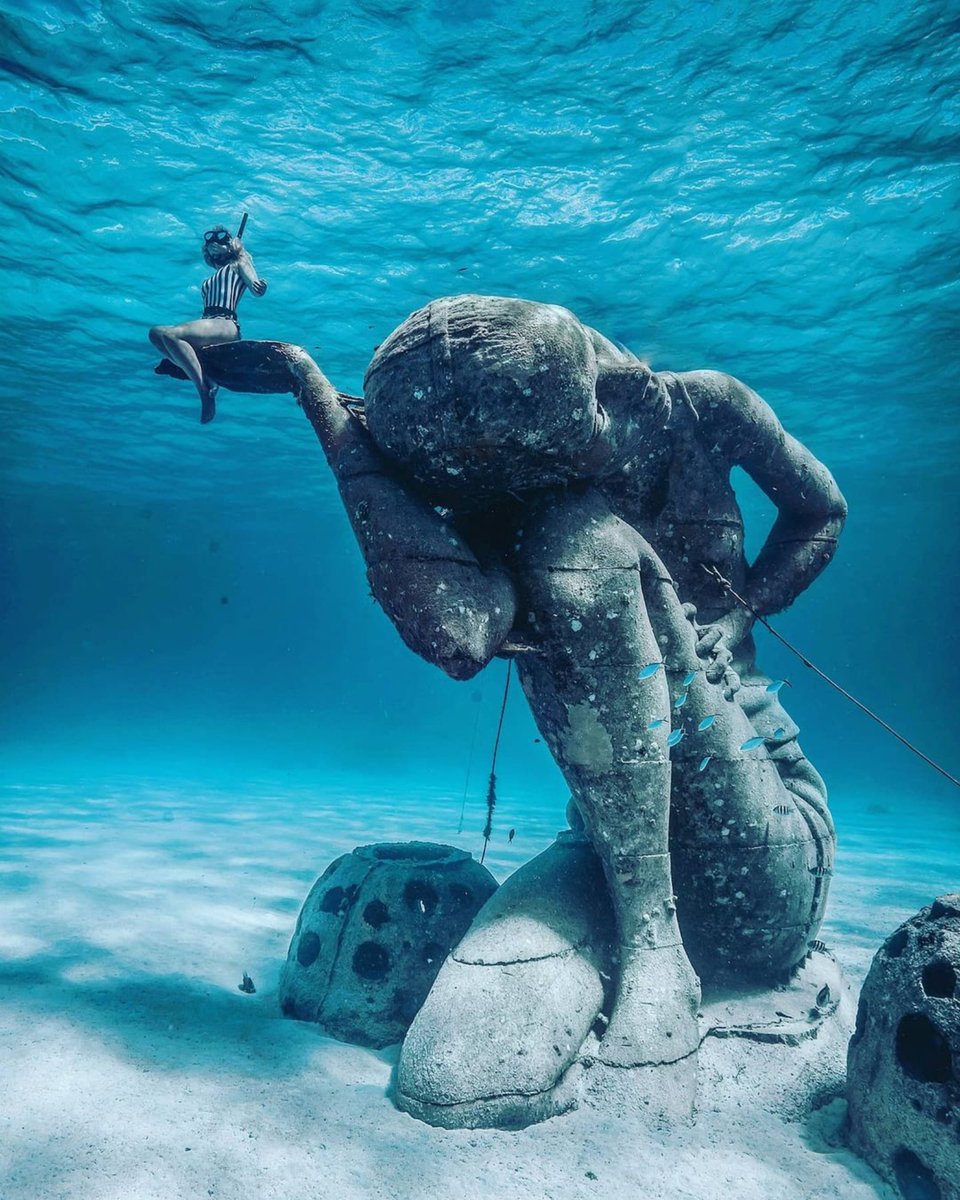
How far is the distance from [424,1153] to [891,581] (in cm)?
9844

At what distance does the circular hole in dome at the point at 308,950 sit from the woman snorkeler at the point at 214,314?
366cm

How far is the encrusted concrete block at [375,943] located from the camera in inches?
170

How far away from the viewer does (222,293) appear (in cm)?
546

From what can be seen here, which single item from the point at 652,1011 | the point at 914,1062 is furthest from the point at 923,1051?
the point at 652,1011

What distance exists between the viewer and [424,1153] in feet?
9.39

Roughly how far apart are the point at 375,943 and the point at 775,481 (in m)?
4.38

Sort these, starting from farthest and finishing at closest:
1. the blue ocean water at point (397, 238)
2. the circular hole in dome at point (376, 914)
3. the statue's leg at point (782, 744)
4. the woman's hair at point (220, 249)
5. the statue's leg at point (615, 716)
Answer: the blue ocean water at point (397, 238)
the woman's hair at point (220, 249)
the statue's leg at point (782, 744)
the circular hole in dome at point (376, 914)
the statue's leg at point (615, 716)

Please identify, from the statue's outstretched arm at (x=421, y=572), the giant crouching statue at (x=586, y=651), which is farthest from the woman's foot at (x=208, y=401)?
the statue's outstretched arm at (x=421, y=572)

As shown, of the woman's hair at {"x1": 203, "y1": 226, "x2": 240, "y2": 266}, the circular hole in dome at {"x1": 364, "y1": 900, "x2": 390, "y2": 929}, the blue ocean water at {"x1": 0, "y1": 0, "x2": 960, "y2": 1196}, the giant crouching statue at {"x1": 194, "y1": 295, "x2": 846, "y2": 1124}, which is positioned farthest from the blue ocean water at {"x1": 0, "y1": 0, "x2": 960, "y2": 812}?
the circular hole in dome at {"x1": 364, "y1": 900, "x2": 390, "y2": 929}

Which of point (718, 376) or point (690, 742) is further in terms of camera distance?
point (718, 376)

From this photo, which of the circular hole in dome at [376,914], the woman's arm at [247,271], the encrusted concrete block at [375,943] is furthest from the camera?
the woman's arm at [247,271]

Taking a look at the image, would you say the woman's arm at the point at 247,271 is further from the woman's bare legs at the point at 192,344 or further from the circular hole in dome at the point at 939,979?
the circular hole in dome at the point at 939,979

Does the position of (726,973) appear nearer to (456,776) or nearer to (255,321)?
(255,321)

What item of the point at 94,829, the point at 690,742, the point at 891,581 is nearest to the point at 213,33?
the point at 690,742
